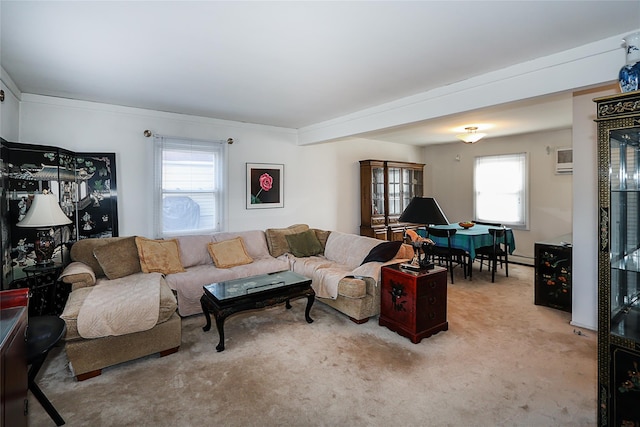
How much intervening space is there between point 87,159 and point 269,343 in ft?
9.84

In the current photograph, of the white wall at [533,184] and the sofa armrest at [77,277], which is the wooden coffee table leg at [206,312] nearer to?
the sofa armrest at [77,277]

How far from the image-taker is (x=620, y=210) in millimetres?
1849

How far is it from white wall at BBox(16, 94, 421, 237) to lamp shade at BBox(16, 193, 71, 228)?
107 centimetres

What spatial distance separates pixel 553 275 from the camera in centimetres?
378

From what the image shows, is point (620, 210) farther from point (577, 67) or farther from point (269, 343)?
point (269, 343)

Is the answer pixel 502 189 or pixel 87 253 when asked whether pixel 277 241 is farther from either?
pixel 502 189

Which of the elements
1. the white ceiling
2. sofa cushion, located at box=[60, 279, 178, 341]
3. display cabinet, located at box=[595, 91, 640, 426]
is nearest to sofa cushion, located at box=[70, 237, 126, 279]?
sofa cushion, located at box=[60, 279, 178, 341]

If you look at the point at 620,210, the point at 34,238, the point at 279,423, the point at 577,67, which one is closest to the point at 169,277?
the point at 34,238

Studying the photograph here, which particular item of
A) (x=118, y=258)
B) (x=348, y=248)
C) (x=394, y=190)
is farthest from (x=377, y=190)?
(x=118, y=258)

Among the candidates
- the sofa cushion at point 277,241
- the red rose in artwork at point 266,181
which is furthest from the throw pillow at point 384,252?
the red rose in artwork at point 266,181

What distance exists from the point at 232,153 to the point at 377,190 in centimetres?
280

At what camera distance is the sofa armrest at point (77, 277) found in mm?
3050

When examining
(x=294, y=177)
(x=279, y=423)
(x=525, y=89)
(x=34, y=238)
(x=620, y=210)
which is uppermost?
(x=525, y=89)

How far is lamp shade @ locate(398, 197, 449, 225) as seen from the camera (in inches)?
121
